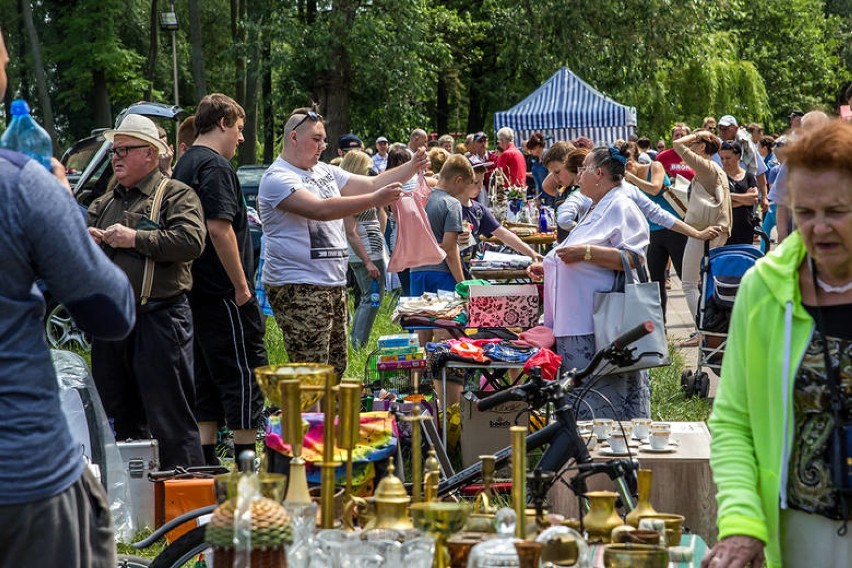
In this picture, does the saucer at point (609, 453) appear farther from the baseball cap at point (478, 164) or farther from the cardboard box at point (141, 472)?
the baseball cap at point (478, 164)

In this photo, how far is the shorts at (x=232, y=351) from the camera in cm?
698

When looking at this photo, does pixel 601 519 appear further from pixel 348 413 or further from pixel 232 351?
pixel 232 351

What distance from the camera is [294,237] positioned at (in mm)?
7215

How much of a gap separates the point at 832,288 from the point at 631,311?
4.16 meters

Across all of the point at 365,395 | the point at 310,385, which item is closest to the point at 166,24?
the point at 365,395

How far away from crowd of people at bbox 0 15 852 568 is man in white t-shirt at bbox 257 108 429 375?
0.04ft

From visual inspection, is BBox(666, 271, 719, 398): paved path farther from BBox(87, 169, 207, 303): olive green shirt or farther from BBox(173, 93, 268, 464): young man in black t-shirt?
BBox(87, 169, 207, 303): olive green shirt

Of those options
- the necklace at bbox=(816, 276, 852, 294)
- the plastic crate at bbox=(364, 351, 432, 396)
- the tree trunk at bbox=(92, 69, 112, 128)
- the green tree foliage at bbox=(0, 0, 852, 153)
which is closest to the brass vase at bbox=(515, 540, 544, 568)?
the necklace at bbox=(816, 276, 852, 294)

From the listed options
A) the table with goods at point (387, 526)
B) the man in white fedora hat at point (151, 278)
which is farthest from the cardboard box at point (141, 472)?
the table with goods at point (387, 526)

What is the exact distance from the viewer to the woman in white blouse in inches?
288

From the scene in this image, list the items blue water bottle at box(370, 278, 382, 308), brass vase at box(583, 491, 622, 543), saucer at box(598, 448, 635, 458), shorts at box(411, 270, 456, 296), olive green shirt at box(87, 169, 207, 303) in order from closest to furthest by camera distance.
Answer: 1. brass vase at box(583, 491, 622, 543)
2. saucer at box(598, 448, 635, 458)
3. olive green shirt at box(87, 169, 207, 303)
4. shorts at box(411, 270, 456, 296)
5. blue water bottle at box(370, 278, 382, 308)

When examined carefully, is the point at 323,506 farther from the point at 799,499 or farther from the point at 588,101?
the point at 588,101

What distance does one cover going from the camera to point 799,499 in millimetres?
2957

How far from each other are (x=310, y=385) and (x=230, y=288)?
4030mm
